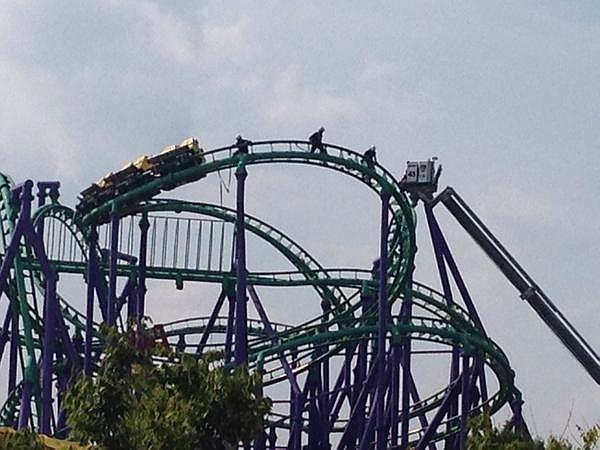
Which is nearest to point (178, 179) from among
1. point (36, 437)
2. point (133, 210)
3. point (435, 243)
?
point (133, 210)

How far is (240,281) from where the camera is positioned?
2422cm

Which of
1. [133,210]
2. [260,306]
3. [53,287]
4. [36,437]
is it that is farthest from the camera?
[260,306]

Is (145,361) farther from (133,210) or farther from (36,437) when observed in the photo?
(133,210)

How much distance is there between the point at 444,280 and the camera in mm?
28719

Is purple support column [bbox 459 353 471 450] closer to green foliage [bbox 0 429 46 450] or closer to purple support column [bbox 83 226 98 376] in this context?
purple support column [bbox 83 226 98 376]

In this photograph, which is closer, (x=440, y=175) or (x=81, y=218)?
(x=81, y=218)

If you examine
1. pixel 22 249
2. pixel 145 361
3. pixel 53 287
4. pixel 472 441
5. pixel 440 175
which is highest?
pixel 440 175

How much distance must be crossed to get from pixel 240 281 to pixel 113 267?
2.52m

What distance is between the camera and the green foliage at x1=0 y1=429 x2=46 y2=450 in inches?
583

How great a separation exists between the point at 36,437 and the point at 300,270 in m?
14.0

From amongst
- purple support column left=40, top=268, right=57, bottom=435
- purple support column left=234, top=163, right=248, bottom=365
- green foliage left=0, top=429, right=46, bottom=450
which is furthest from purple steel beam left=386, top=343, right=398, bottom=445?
green foliage left=0, top=429, right=46, bottom=450

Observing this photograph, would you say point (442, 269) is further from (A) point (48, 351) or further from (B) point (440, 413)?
(A) point (48, 351)

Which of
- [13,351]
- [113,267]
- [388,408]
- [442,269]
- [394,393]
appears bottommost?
[388,408]

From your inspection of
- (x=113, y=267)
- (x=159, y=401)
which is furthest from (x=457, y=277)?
(x=159, y=401)
